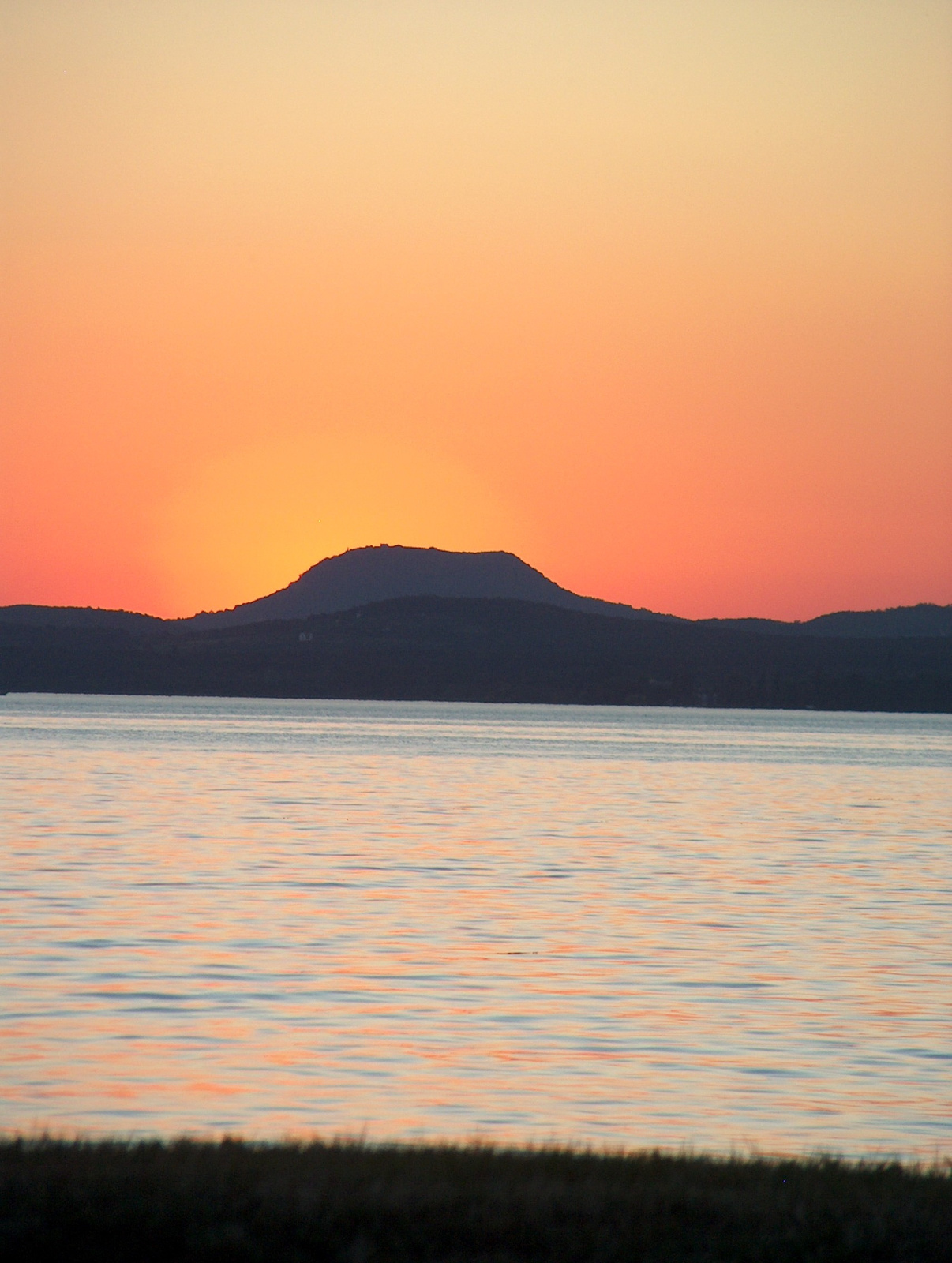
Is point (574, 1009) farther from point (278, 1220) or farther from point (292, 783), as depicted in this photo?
point (292, 783)

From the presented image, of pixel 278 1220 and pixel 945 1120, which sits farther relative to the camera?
pixel 945 1120

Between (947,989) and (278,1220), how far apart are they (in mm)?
14823

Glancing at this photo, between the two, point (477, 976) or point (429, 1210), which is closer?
point (429, 1210)

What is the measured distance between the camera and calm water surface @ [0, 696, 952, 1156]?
1519 cm

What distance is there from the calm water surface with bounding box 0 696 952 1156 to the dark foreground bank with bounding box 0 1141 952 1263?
338 centimetres

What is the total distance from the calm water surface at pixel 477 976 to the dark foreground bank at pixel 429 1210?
3.38 metres

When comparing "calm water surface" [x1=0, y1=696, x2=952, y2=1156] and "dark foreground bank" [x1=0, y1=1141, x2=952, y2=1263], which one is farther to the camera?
"calm water surface" [x1=0, y1=696, x2=952, y2=1156]

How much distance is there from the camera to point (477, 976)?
22.5 m

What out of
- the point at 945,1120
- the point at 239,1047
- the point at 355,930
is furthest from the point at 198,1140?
the point at 355,930

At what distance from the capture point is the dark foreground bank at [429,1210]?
9.17m

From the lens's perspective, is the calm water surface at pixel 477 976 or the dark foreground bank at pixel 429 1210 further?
the calm water surface at pixel 477 976

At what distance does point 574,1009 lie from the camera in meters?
20.2

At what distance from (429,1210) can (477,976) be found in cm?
1293

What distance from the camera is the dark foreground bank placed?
9.17 meters
